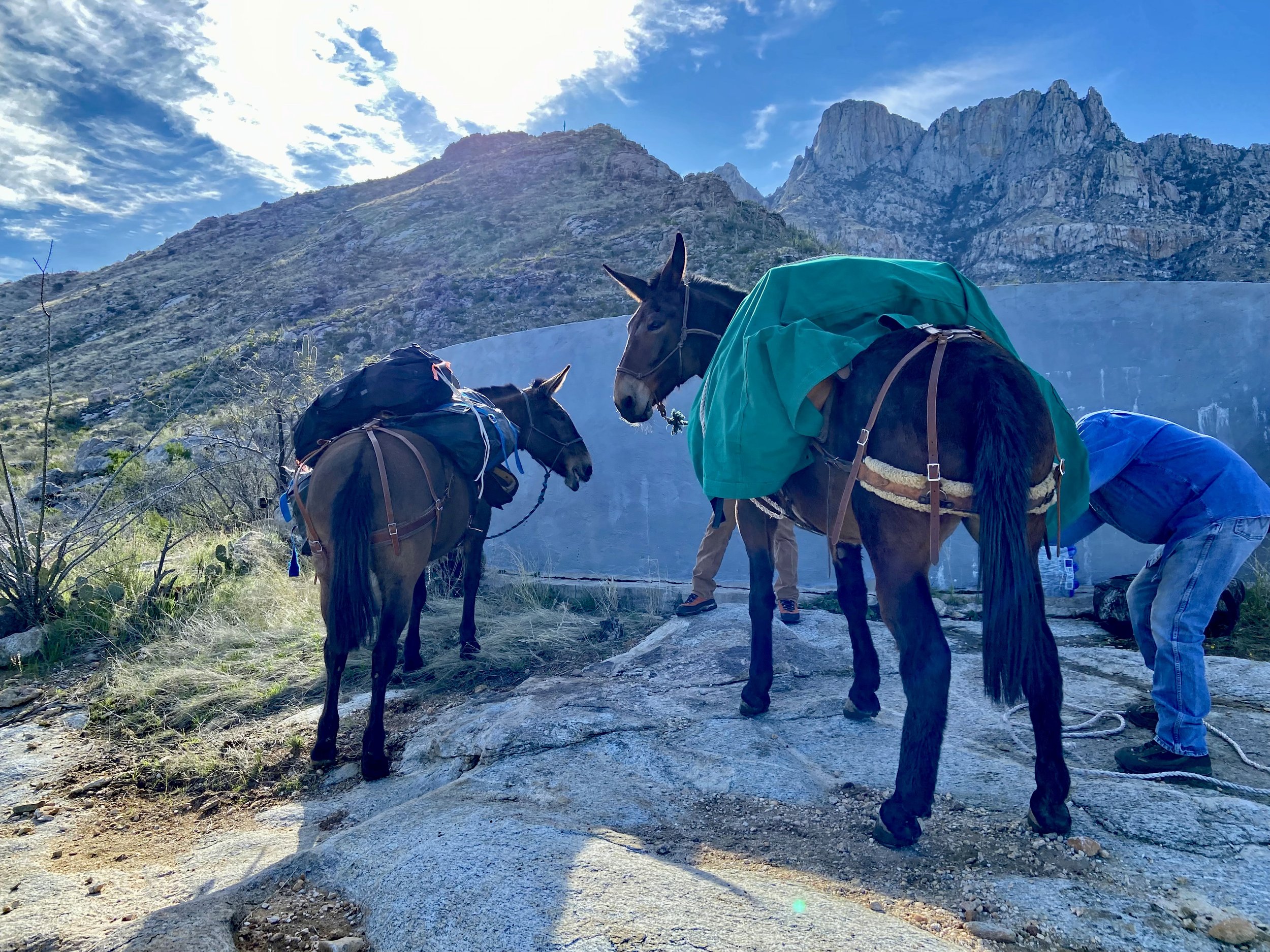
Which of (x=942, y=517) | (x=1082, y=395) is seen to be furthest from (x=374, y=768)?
(x=1082, y=395)

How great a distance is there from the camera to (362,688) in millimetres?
5082

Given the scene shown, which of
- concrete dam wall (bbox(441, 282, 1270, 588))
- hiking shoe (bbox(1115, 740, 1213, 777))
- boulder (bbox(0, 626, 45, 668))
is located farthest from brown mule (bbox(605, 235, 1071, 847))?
boulder (bbox(0, 626, 45, 668))

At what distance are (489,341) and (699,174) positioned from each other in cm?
2538

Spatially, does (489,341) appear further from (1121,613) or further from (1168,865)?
(1168,865)

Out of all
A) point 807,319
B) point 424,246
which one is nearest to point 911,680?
point 807,319

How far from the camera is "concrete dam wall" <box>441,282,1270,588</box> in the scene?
19.6 ft

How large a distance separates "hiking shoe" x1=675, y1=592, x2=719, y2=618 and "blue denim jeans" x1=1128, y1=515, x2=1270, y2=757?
332 cm

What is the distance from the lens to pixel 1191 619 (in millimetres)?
2885

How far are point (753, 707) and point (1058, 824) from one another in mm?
1605

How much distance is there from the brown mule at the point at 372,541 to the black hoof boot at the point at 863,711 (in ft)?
7.96

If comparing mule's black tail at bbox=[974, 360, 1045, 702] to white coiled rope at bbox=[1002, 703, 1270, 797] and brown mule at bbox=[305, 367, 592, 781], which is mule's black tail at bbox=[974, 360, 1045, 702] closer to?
white coiled rope at bbox=[1002, 703, 1270, 797]

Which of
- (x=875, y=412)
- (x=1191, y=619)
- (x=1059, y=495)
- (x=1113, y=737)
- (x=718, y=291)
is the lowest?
(x=1113, y=737)

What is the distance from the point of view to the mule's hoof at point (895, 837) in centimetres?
252

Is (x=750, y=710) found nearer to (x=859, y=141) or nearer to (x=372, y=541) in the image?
(x=372, y=541)
